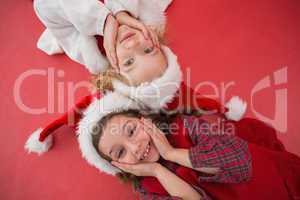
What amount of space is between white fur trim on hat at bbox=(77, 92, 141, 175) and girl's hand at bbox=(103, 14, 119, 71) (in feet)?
0.41

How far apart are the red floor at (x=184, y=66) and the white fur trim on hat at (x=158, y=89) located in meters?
0.23

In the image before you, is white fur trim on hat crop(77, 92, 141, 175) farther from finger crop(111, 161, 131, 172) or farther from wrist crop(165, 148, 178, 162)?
wrist crop(165, 148, 178, 162)

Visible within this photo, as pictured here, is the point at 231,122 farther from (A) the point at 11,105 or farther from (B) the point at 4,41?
(B) the point at 4,41

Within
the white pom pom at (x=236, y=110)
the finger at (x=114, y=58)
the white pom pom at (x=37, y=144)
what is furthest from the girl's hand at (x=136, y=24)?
the white pom pom at (x=37, y=144)

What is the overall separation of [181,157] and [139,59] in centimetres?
33

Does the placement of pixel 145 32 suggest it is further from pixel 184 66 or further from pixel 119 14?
pixel 184 66

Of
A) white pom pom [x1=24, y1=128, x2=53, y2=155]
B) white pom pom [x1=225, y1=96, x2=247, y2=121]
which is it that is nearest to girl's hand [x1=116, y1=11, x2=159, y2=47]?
white pom pom [x1=225, y1=96, x2=247, y2=121]

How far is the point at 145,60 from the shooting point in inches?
38.5

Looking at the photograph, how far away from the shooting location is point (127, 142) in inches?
34.2

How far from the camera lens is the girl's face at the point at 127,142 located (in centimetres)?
87

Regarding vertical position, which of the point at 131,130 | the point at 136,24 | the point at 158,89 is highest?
the point at 136,24

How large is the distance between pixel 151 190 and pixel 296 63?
684 mm

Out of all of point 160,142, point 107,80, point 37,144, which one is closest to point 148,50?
point 107,80

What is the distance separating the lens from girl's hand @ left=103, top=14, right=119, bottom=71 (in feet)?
3.39
